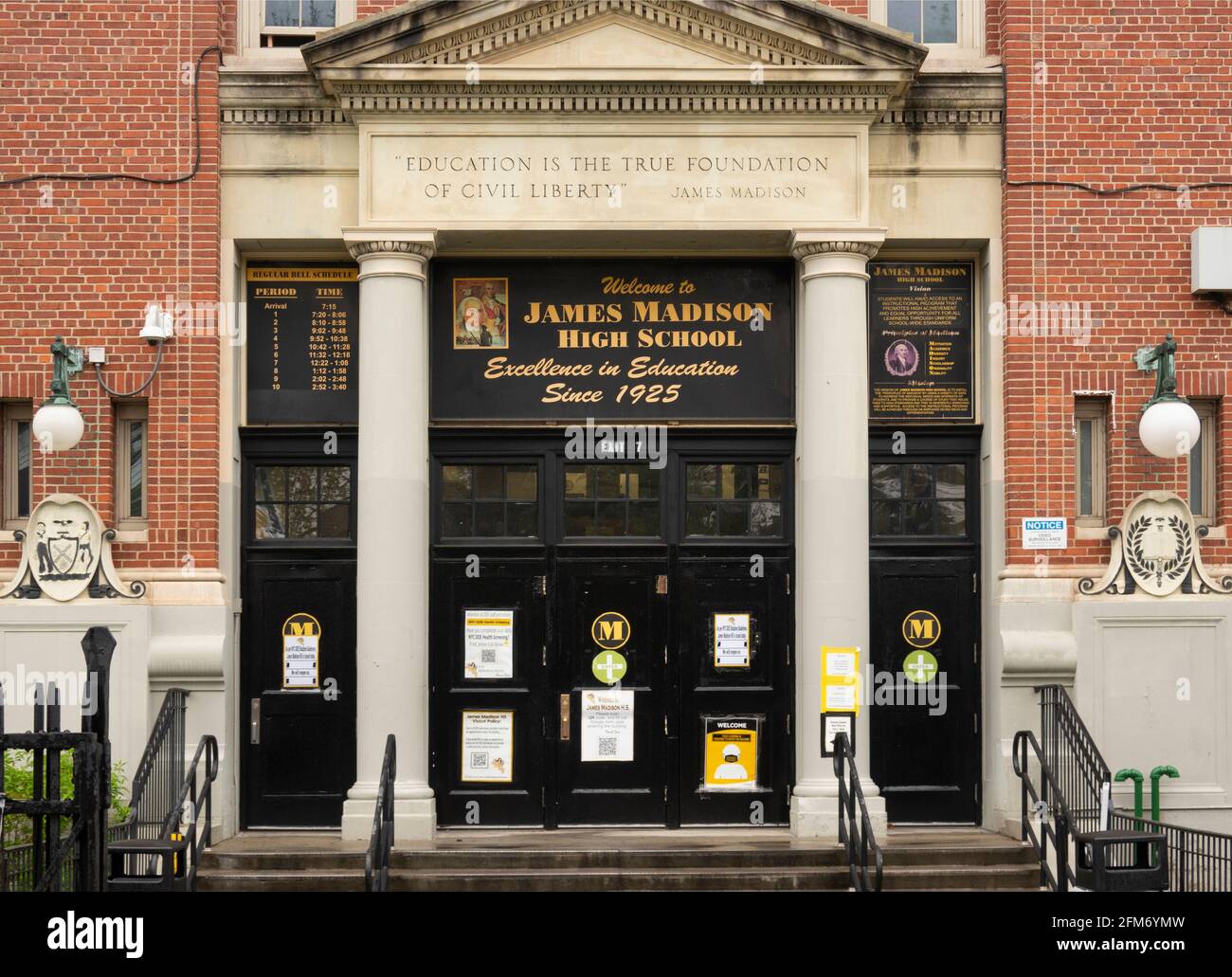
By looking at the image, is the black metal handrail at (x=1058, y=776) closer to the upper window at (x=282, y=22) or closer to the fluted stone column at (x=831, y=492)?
the fluted stone column at (x=831, y=492)

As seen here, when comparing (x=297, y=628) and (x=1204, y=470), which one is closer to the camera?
(x=1204, y=470)

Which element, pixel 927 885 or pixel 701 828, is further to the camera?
pixel 701 828

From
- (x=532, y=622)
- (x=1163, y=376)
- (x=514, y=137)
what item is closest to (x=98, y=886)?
(x=532, y=622)

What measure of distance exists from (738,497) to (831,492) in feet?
3.77

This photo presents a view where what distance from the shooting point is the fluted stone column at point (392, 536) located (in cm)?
1298

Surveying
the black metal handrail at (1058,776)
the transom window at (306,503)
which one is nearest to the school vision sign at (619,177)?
the transom window at (306,503)

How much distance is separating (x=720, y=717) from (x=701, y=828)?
3.09 feet

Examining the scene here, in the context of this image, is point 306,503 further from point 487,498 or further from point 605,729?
point 605,729

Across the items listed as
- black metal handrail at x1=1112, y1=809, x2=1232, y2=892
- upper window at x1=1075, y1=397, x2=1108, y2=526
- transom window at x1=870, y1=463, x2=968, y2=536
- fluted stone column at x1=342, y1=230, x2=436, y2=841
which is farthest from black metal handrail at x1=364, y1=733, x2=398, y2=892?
upper window at x1=1075, y1=397, x2=1108, y2=526

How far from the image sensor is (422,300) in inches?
530

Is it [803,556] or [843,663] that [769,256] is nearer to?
[803,556]

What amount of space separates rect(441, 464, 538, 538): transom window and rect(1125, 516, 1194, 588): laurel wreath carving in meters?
4.97

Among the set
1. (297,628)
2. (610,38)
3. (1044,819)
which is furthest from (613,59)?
(1044,819)

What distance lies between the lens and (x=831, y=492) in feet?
43.2
